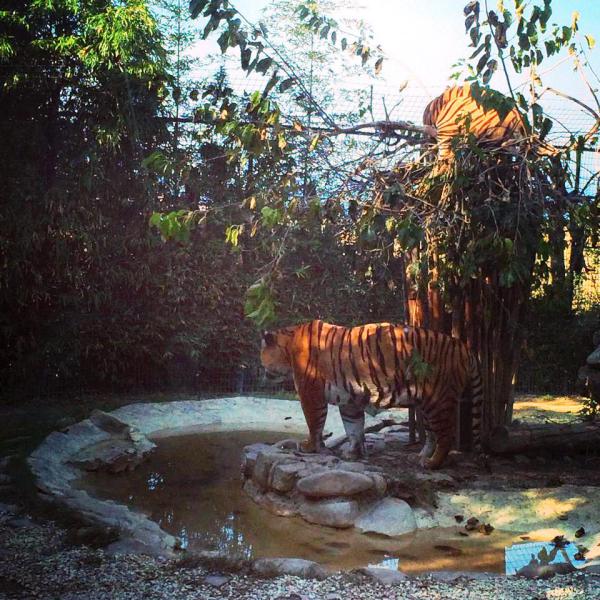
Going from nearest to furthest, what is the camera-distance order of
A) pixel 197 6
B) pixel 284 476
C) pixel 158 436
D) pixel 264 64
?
pixel 197 6 < pixel 264 64 < pixel 284 476 < pixel 158 436

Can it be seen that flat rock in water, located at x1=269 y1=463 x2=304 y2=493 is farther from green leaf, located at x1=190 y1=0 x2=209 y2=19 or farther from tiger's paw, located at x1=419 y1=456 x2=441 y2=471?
green leaf, located at x1=190 y1=0 x2=209 y2=19

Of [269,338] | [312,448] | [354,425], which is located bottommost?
[312,448]

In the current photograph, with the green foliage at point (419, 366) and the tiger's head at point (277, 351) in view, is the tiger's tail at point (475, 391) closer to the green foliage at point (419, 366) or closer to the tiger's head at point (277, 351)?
the green foliage at point (419, 366)

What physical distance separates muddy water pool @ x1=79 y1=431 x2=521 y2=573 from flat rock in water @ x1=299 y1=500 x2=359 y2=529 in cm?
5

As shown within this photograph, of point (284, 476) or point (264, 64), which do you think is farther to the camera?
point (284, 476)

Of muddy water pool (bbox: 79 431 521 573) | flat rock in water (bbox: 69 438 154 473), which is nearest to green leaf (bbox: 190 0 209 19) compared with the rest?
muddy water pool (bbox: 79 431 521 573)

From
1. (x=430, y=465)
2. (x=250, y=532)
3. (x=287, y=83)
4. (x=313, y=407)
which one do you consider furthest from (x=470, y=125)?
(x=250, y=532)

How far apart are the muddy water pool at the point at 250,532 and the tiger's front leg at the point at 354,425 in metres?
0.77

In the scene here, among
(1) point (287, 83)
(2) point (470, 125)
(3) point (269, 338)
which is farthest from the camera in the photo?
(3) point (269, 338)

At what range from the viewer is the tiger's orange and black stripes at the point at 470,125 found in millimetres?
4316

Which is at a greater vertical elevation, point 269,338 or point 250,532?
point 269,338

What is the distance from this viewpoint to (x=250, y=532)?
11.4 ft

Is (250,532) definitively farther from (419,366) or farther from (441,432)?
(441,432)

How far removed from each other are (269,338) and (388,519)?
1514mm
